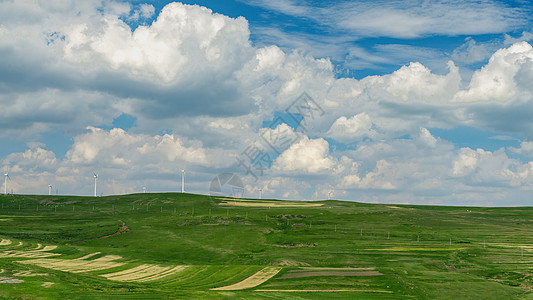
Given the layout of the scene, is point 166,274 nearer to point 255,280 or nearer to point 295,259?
point 255,280

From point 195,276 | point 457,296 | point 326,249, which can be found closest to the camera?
point 457,296

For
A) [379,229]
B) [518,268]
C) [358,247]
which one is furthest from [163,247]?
[518,268]

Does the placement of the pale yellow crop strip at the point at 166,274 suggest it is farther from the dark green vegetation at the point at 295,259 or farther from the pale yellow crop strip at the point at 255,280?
the pale yellow crop strip at the point at 255,280

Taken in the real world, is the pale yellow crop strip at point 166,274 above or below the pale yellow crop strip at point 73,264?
below

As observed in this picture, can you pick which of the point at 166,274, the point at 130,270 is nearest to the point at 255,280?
the point at 166,274

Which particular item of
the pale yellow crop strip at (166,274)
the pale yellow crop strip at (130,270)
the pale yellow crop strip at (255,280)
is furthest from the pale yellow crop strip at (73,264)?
the pale yellow crop strip at (255,280)

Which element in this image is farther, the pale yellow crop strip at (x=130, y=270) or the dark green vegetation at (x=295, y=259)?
the pale yellow crop strip at (x=130, y=270)

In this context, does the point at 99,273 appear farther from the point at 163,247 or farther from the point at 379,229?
the point at 379,229

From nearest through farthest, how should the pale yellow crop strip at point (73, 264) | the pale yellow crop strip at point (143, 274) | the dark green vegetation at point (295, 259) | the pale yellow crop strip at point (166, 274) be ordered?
the dark green vegetation at point (295, 259) → the pale yellow crop strip at point (143, 274) → the pale yellow crop strip at point (166, 274) → the pale yellow crop strip at point (73, 264)

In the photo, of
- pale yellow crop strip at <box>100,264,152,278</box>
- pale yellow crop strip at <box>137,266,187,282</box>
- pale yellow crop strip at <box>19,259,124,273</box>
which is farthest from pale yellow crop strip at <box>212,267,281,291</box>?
pale yellow crop strip at <box>19,259,124,273</box>

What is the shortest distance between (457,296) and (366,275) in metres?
19.5

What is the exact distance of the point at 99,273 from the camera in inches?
3900

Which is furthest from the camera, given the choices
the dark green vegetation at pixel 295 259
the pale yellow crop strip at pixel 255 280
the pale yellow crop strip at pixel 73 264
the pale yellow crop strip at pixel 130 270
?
the pale yellow crop strip at pixel 73 264

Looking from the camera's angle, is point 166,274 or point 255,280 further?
point 166,274
